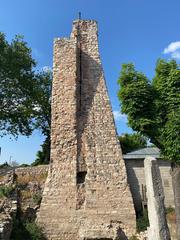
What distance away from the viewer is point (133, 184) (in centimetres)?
2041

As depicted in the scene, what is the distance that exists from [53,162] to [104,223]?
388 cm

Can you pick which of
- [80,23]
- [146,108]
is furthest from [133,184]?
[80,23]

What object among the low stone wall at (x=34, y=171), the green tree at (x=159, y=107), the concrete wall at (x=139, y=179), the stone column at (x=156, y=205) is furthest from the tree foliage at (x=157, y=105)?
the concrete wall at (x=139, y=179)

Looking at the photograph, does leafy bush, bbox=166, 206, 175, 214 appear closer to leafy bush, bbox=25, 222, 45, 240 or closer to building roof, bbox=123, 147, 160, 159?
building roof, bbox=123, 147, 160, 159

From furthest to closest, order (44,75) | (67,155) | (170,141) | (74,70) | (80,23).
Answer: (44,75)
(80,23)
(74,70)
(67,155)
(170,141)

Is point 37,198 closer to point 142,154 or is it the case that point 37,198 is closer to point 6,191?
point 6,191

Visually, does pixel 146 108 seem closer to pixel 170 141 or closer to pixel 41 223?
pixel 170 141

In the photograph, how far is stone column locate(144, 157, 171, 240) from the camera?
7836mm

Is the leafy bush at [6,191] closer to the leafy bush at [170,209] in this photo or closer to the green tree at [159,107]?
the green tree at [159,107]

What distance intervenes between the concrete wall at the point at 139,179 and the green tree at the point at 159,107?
6911 millimetres

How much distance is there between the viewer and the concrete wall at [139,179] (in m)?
20.0

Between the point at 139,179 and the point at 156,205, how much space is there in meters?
12.6

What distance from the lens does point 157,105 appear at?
558 inches

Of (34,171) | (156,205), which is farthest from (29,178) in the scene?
(156,205)
